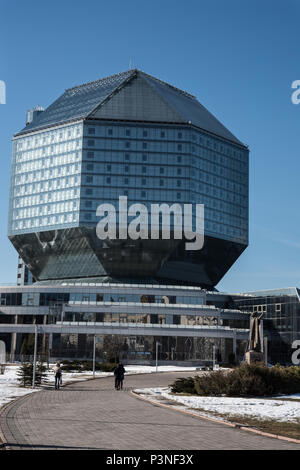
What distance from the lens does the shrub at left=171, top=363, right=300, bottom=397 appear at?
41.4 m

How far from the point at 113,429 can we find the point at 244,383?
64.7 feet

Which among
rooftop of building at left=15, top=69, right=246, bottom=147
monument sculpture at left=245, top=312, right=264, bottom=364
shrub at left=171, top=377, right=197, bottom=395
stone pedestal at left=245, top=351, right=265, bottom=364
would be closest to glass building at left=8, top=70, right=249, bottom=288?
rooftop of building at left=15, top=69, right=246, bottom=147

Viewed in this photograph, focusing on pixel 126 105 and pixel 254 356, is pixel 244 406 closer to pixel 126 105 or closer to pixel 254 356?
pixel 254 356

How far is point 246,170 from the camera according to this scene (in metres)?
154

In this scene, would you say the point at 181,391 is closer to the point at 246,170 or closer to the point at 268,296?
the point at 268,296

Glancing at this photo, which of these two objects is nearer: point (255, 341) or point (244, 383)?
point (244, 383)

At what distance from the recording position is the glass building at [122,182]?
5275 inches

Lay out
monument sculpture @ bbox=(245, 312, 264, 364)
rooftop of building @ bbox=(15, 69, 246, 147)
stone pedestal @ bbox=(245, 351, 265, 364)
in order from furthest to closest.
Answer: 1. rooftop of building @ bbox=(15, 69, 246, 147)
2. monument sculpture @ bbox=(245, 312, 264, 364)
3. stone pedestal @ bbox=(245, 351, 265, 364)

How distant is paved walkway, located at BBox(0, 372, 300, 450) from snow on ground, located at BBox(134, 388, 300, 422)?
2342 mm

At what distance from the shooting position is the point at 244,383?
136 feet

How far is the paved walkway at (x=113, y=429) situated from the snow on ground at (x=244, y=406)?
234 centimetres

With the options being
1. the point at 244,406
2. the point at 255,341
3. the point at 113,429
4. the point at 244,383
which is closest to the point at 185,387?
the point at 244,383

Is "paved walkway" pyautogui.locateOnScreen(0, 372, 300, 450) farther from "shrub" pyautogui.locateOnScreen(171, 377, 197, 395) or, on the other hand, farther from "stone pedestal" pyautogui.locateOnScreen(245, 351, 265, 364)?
"stone pedestal" pyautogui.locateOnScreen(245, 351, 265, 364)

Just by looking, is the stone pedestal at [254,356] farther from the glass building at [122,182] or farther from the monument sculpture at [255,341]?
the glass building at [122,182]
